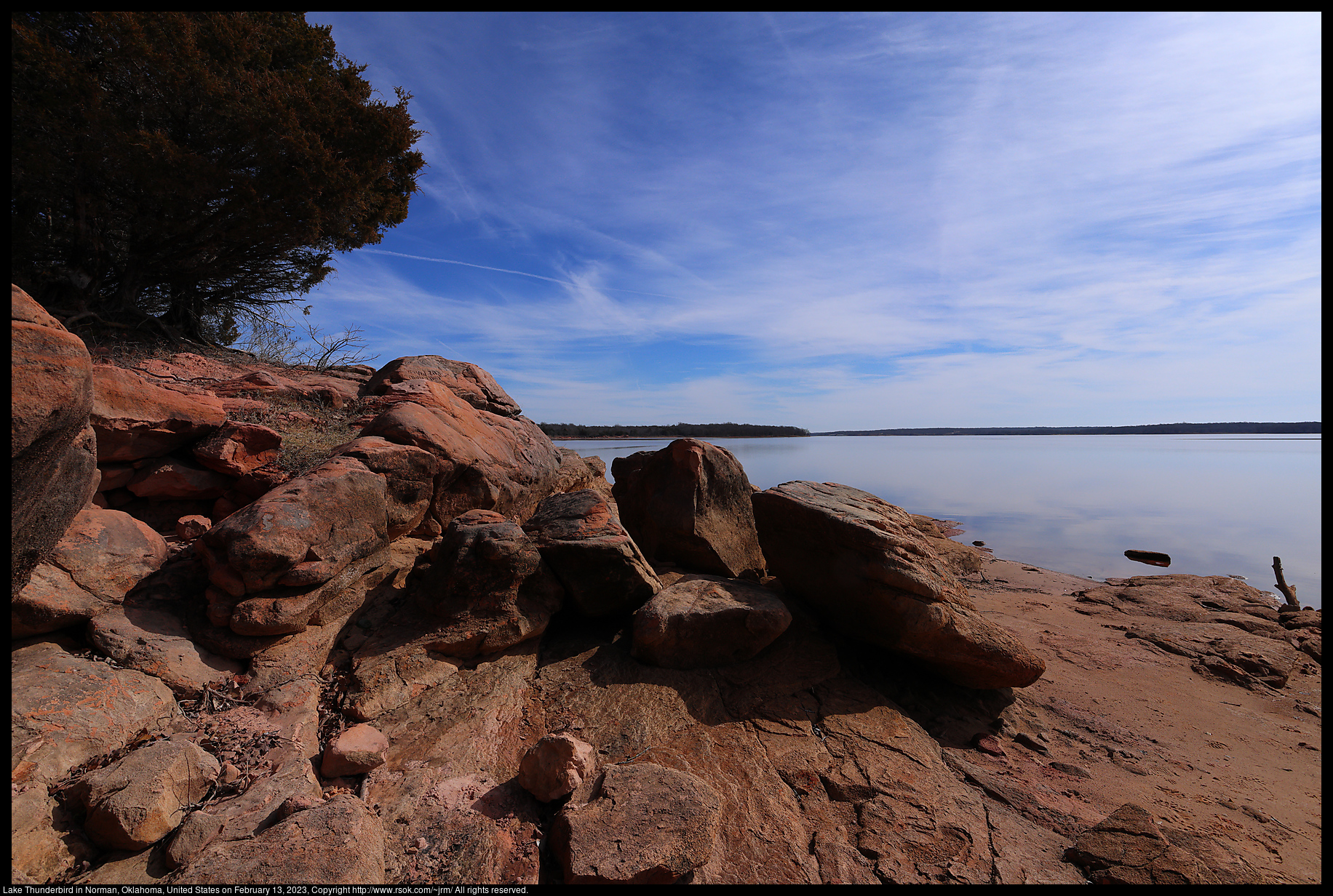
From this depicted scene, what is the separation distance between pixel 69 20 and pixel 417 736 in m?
11.6

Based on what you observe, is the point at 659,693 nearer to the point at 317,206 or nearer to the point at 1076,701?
the point at 1076,701

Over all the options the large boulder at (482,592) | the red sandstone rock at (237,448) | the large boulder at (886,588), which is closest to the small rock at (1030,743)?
the large boulder at (886,588)

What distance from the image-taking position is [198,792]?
3152 millimetres

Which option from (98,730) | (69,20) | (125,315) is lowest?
(98,730)

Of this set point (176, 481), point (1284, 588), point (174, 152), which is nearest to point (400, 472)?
point (176, 481)

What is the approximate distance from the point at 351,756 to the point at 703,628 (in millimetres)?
2790

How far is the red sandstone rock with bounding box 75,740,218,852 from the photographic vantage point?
2.76m

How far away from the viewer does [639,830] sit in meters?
3.01

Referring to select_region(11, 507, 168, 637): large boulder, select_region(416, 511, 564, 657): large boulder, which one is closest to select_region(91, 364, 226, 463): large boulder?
select_region(11, 507, 168, 637): large boulder

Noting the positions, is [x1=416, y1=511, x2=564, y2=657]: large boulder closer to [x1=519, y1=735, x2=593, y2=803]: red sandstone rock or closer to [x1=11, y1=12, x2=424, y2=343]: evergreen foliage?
[x1=519, y1=735, x2=593, y2=803]: red sandstone rock

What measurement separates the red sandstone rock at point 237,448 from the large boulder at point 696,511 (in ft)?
13.7

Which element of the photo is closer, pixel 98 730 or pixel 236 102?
pixel 98 730

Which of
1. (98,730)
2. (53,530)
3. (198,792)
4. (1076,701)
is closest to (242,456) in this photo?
(53,530)

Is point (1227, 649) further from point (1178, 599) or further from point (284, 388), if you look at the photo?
point (284, 388)
